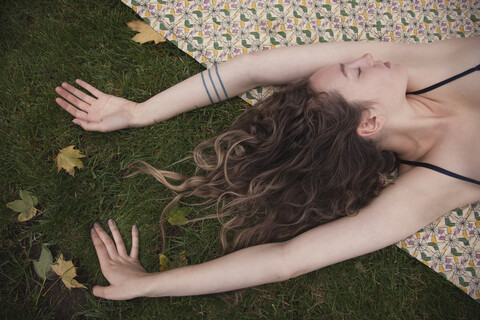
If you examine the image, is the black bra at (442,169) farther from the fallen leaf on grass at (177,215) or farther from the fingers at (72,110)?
Result: the fingers at (72,110)

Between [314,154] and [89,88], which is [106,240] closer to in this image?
[89,88]

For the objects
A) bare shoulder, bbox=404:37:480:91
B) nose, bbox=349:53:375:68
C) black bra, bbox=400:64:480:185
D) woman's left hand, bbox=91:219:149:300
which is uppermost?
nose, bbox=349:53:375:68

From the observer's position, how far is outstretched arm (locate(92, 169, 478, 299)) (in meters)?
2.22

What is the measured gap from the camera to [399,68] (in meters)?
2.36

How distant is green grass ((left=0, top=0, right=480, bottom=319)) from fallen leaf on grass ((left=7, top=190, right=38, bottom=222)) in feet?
0.20

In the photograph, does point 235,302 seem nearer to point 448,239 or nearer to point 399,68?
point 448,239

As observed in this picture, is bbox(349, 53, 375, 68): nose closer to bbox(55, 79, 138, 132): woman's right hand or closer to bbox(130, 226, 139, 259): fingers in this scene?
bbox(55, 79, 138, 132): woman's right hand

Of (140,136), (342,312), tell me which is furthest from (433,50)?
(140,136)

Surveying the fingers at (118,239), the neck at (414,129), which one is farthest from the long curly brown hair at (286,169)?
the fingers at (118,239)

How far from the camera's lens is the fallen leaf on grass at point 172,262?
2.66 meters

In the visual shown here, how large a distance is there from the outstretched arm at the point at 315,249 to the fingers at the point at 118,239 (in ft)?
0.77

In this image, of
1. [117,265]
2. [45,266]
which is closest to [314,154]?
[117,265]

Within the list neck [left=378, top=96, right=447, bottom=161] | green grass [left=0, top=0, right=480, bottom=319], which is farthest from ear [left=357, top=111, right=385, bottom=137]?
green grass [left=0, top=0, right=480, bottom=319]

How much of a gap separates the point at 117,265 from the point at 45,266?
2.06 feet
